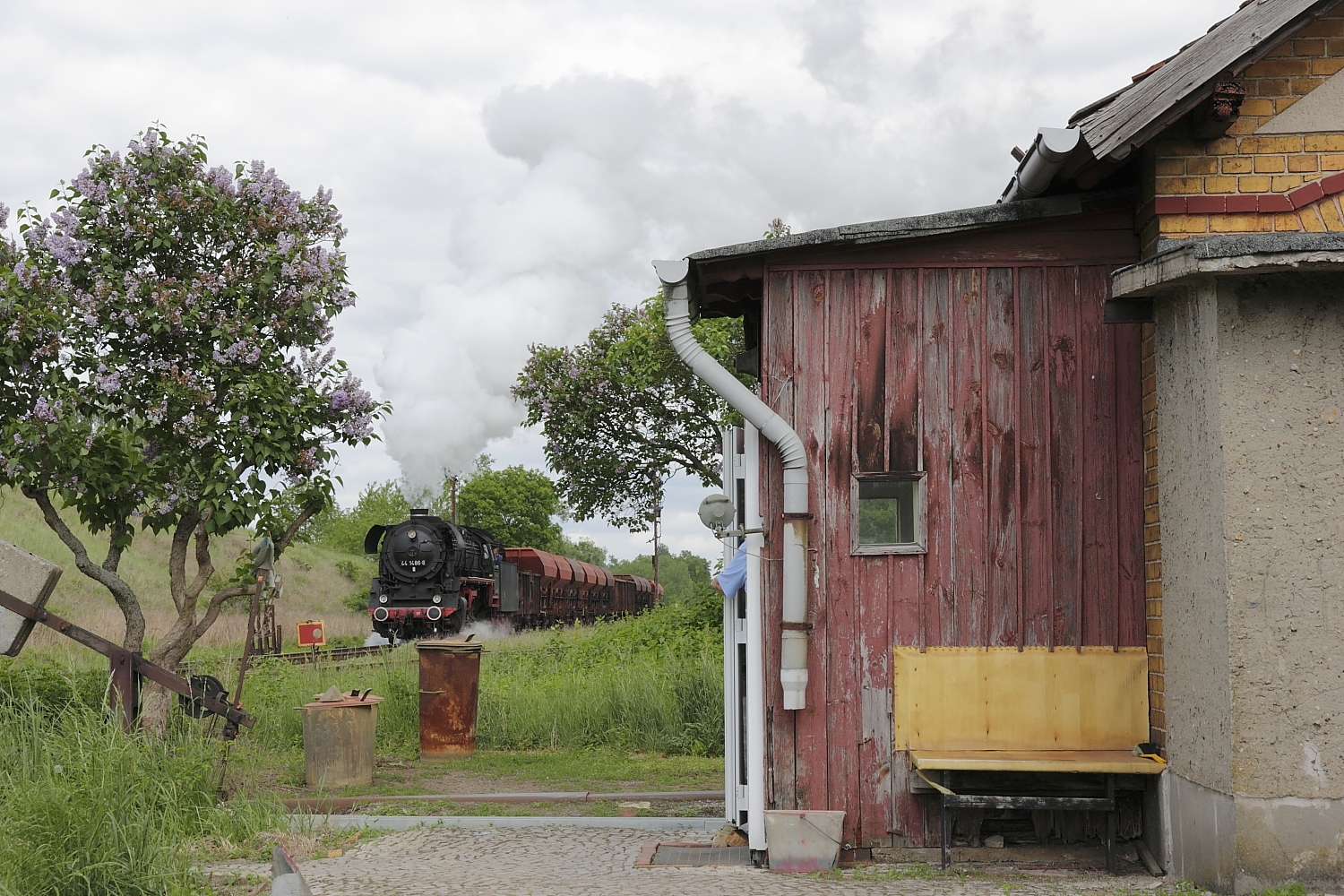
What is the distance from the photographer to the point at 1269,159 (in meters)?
6.39

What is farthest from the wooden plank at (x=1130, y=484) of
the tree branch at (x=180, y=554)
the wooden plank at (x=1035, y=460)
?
the tree branch at (x=180, y=554)

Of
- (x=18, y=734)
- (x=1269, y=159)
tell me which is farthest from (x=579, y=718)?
(x=1269, y=159)

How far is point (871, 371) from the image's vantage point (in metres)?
7.10

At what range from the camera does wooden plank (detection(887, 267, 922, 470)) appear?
7.07 metres

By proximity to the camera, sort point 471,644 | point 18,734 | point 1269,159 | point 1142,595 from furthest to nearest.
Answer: point 471,644
point 18,734
point 1142,595
point 1269,159

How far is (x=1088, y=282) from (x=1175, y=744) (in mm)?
2710

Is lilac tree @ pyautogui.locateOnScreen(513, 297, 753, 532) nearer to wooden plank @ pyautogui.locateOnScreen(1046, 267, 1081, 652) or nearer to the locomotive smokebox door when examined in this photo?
the locomotive smokebox door

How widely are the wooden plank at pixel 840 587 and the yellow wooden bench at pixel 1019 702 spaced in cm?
29

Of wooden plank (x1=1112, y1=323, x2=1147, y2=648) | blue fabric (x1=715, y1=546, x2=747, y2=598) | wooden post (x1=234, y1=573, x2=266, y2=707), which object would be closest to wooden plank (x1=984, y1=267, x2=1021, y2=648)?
wooden plank (x1=1112, y1=323, x2=1147, y2=648)

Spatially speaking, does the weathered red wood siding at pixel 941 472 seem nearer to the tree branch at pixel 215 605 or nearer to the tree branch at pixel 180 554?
the tree branch at pixel 215 605

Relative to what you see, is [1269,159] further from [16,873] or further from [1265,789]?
[16,873]

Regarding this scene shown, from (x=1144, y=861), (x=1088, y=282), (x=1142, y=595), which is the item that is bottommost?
(x=1144, y=861)

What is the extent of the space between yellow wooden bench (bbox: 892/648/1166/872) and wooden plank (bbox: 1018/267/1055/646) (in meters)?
0.22

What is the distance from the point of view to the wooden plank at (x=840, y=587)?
693cm
